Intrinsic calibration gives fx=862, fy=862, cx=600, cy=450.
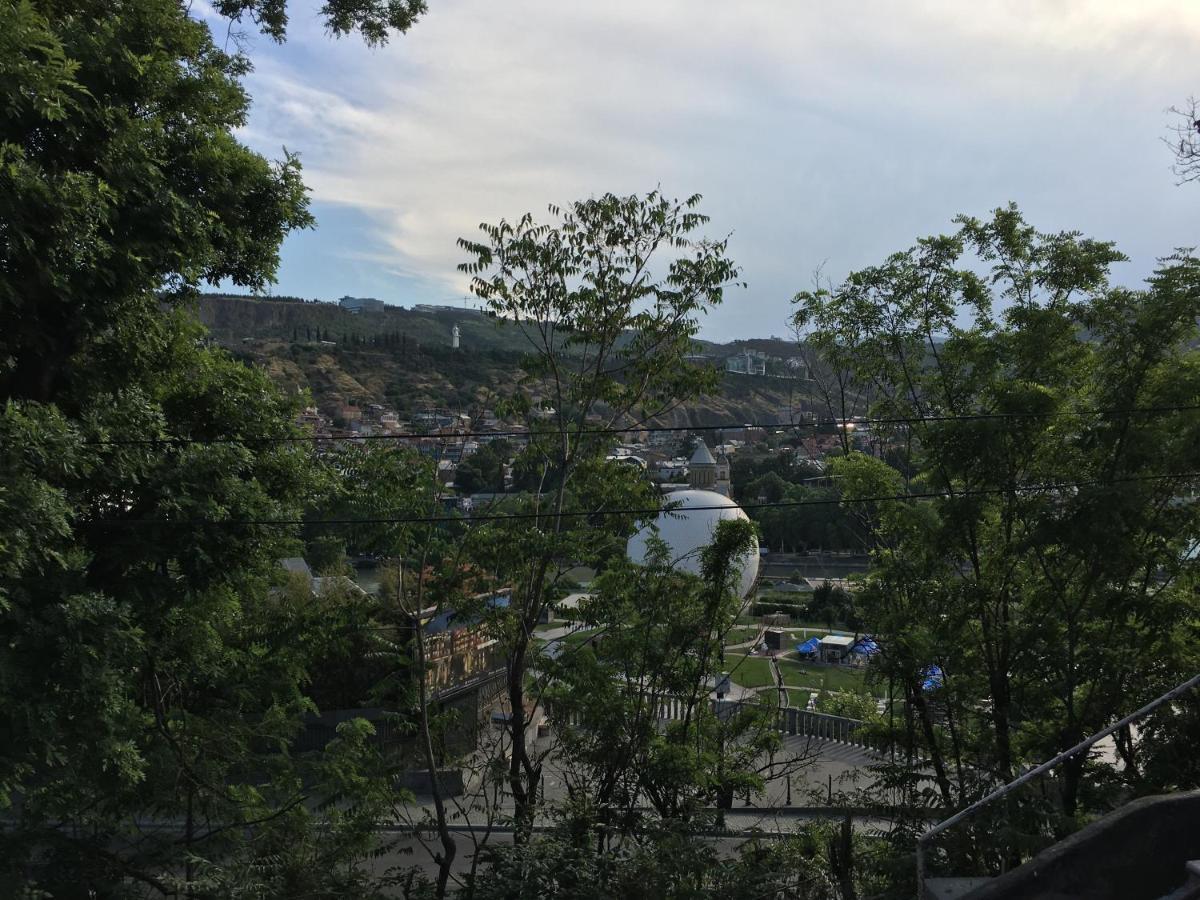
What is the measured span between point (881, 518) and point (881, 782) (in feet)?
10.0

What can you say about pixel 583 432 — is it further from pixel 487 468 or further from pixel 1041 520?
pixel 1041 520

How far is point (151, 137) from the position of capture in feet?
21.9

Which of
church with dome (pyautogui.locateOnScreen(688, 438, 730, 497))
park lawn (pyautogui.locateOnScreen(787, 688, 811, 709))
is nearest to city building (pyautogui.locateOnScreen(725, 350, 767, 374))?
church with dome (pyautogui.locateOnScreen(688, 438, 730, 497))

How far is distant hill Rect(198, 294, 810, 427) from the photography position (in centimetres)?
5374

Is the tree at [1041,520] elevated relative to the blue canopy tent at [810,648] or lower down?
elevated

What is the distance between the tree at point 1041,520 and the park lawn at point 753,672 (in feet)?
57.5

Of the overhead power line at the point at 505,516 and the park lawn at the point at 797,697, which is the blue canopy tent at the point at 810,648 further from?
the overhead power line at the point at 505,516

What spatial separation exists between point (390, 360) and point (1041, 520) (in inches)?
2607

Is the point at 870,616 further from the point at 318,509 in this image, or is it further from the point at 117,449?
the point at 117,449

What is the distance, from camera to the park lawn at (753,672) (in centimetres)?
2798

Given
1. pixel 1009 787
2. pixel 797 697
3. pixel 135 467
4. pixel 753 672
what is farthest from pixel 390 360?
pixel 1009 787

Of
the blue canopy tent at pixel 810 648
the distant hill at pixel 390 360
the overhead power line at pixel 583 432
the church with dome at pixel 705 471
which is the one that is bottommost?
the blue canopy tent at pixel 810 648

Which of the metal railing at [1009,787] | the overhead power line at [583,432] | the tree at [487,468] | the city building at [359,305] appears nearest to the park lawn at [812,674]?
the tree at [487,468]

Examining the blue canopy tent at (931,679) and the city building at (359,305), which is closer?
the blue canopy tent at (931,679)
